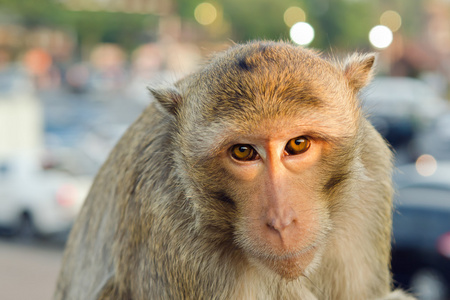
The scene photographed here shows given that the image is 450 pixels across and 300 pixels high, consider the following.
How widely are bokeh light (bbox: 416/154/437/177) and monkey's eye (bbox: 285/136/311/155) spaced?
949 centimetres

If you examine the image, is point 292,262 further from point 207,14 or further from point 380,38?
point 207,14

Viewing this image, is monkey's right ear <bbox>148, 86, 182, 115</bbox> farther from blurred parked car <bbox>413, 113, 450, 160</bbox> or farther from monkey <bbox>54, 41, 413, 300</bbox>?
blurred parked car <bbox>413, 113, 450, 160</bbox>

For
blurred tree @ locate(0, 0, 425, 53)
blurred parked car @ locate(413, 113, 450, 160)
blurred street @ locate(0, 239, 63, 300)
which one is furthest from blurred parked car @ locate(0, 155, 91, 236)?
blurred tree @ locate(0, 0, 425, 53)

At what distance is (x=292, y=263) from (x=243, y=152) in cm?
41

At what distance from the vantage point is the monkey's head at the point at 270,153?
2154mm

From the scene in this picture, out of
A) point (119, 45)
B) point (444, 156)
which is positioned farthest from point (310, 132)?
point (119, 45)

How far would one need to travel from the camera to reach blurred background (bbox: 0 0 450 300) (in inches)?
312

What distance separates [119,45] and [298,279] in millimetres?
56223

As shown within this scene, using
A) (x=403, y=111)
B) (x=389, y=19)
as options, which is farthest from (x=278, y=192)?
(x=403, y=111)

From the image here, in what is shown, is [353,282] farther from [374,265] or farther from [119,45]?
[119,45]

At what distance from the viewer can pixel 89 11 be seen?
5331cm

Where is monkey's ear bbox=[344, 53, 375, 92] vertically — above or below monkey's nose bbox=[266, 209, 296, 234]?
above

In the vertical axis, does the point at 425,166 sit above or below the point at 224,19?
below

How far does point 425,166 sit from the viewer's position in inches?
528
